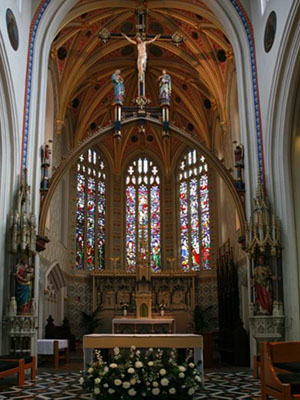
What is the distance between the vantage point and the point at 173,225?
1010 inches

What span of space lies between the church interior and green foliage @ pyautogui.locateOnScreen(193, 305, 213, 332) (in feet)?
0.30

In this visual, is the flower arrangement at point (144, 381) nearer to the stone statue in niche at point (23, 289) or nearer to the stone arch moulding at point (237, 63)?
the stone statue in niche at point (23, 289)

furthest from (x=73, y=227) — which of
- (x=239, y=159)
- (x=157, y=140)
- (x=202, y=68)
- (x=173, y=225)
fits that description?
(x=239, y=159)

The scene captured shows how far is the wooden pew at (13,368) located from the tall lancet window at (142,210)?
603 inches

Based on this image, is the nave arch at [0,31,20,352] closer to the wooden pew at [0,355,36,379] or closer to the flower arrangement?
the wooden pew at [0,355,36,379]

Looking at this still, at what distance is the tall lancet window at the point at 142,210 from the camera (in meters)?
25.5

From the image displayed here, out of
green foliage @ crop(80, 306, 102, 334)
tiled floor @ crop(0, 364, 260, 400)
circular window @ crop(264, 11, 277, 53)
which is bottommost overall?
tiled floor @ crop(0, 364, 260, 400)

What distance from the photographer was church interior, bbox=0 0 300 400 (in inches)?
475

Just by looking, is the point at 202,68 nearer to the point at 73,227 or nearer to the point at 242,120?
the point at 242,120

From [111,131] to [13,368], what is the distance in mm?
7822

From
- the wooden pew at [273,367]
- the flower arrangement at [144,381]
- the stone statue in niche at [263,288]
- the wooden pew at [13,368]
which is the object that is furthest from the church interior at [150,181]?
the flower arrangement at [144,381]

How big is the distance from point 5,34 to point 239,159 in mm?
6857

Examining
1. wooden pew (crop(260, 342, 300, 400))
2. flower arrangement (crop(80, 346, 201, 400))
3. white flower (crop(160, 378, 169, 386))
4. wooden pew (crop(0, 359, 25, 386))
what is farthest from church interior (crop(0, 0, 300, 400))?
white flower (crop(160, 378, 169, 386))

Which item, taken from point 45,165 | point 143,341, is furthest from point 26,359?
point 45,165
